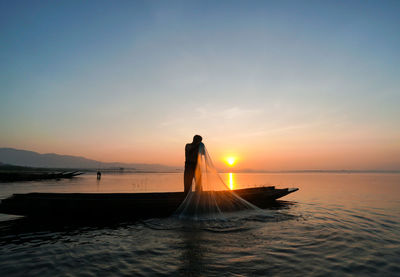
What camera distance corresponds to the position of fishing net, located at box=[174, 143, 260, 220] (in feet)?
31.1

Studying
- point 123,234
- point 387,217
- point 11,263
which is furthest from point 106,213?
point 387,217

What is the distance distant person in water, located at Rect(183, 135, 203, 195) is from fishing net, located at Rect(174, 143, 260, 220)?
1.01 feet

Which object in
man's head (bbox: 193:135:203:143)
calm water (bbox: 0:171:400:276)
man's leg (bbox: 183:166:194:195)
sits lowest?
calm water (bbox: 0:171:400:276)

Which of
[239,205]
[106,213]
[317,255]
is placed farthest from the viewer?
[239,205]

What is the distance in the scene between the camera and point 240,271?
465 cm

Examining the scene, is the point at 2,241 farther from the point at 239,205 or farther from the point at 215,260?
the point at 239,205

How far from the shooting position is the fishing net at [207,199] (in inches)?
374

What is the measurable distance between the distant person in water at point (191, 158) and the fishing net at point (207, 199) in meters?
0.31

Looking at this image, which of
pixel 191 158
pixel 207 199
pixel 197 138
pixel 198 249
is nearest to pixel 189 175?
pixel 191 158

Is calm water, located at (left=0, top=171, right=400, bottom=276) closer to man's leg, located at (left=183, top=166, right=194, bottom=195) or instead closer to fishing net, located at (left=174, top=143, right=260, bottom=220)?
Answer: fishing net, located at (left=174, top=143, right=260, bottom=220)

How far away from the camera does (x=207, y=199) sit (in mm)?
9828

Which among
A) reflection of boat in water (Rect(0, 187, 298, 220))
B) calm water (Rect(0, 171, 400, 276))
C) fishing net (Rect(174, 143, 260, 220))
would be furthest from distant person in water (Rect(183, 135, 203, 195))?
calm water (Rect(0, 171, 400, 276))

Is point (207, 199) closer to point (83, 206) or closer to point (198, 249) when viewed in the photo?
point (198, 249)

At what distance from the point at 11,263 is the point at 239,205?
26.9 feet
